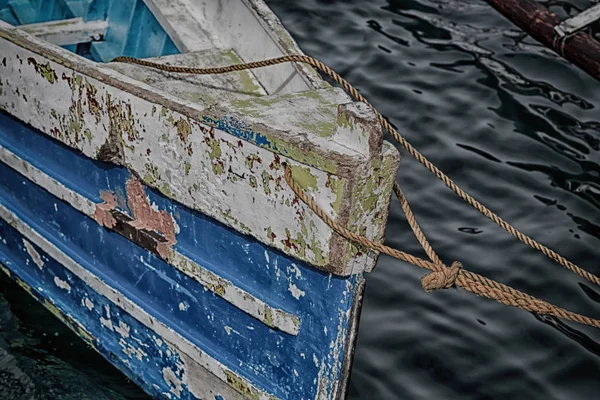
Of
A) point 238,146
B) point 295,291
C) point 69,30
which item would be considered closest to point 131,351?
point 295,291

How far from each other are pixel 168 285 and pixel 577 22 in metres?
3.82

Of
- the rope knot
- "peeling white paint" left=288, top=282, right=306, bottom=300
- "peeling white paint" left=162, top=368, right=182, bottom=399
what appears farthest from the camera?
"peeling white paint" left=162, top=368, right=182, bottom=399

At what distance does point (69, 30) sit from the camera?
4977mm

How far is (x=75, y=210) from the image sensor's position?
3.82 meters

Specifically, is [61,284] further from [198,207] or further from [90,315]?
[198,207]

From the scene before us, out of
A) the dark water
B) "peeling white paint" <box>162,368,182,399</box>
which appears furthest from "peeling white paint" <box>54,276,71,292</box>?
"peeling white paint" <box>162,368,182,399</box>

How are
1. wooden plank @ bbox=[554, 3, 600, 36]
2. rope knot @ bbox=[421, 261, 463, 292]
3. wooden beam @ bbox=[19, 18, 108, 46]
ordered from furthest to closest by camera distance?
→ wooden plank @ bbox=[554, 3, 600, 36] < wooden beam @ bbox=[19, 18, 108, 46] < rope knot @ bbox=[421, 261, 463, 292]

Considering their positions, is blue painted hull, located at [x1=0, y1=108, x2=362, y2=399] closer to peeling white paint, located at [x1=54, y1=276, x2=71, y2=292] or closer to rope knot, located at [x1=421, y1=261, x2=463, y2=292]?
peeling white paint, located at [x1=54, y1=276, x2=71, y2=292]

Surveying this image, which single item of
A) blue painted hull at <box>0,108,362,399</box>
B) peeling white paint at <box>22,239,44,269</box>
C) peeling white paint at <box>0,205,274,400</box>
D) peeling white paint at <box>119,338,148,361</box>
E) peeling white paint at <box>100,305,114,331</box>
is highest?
blue painted hull at <box>0,108,362,399</box>

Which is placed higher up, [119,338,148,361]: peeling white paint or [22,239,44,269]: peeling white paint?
[22,239,44,269]: peeling white paint

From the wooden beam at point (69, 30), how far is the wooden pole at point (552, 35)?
3080mm

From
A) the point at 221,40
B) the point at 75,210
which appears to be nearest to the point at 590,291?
the point at 221,40

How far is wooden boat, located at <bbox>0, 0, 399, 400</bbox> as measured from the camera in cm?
281

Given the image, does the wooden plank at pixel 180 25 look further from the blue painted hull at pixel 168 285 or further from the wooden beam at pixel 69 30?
the blue painted hull at pixel 168 285
